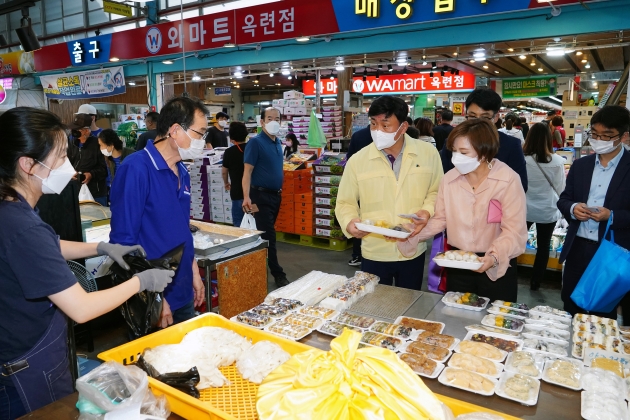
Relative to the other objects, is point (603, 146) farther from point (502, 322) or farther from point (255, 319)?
point (255, 319)

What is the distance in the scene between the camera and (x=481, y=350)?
1.88m

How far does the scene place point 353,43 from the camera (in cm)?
781

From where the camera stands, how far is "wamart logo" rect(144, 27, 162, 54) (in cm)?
982

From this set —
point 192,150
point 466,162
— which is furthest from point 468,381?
point 192,150

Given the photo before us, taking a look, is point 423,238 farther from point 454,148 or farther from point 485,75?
point 485,75

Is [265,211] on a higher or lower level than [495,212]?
lower

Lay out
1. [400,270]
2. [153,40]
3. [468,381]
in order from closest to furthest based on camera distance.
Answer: [468,381], [400,270], [153,40]

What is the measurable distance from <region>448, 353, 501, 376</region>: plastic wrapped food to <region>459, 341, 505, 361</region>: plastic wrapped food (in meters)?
0.05

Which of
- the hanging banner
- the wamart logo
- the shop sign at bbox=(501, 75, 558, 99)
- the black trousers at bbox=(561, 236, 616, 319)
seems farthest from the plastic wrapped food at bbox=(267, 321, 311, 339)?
the shop sign at bbox=(501, 75, 558, 99)

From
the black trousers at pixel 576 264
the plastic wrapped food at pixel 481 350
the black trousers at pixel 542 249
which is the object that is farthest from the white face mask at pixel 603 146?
the black trousers at pixel 542 249

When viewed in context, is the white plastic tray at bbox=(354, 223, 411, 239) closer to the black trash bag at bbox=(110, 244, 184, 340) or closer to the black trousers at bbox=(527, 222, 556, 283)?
the black trash bag at bbox=(110, 244, 184, 340)

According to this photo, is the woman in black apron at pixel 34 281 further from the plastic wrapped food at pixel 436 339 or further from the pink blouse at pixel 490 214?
the pink blouse at pixel 490 214

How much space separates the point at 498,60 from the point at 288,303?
36.0ft

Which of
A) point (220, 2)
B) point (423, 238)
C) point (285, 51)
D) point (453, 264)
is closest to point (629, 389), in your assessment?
point (453, 264)
